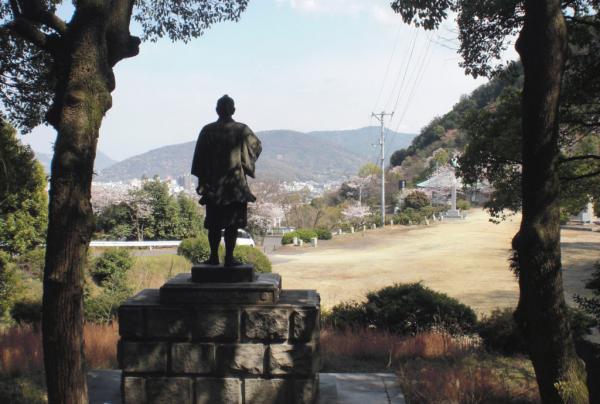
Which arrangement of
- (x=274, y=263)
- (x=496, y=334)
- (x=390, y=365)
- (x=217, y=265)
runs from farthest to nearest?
(x=274, y=263), (x=496, y=334), (x=390, y=365), (x=217, y=265)

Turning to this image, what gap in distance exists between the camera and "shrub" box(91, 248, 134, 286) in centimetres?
1648

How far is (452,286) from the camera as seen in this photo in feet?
66.5

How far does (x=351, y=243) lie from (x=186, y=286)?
33877 mm

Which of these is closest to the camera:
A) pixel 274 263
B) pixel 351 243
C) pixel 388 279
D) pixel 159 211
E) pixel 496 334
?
pixel 496 334

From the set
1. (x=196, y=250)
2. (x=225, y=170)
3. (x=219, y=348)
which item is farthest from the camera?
(x=196, y=250)

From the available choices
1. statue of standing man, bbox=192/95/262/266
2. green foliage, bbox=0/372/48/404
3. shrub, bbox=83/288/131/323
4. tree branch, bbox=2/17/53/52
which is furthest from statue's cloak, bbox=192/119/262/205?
shrub, bbox=83/288/131/323

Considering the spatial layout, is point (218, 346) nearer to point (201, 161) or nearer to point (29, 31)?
point (201, 161)

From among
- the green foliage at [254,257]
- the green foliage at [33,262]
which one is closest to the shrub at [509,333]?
the green foliage at [254,257]

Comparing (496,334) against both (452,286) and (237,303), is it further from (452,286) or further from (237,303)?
(452,286)

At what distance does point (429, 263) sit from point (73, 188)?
77.6 ft

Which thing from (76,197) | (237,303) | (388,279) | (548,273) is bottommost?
(388,279)

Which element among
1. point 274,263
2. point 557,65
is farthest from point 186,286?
point 274,263

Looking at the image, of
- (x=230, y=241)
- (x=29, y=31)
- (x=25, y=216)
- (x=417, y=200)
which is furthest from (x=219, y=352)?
(x=417, y=200)

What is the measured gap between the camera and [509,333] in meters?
8.50
